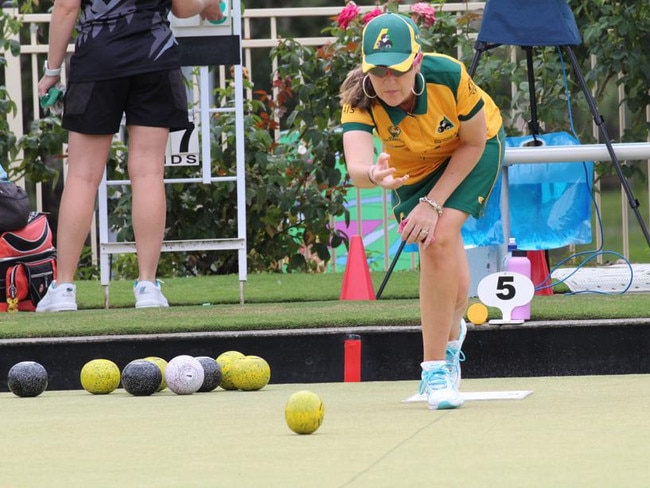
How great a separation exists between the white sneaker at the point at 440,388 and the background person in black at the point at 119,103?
6.61 feet

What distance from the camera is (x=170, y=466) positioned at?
108 inches

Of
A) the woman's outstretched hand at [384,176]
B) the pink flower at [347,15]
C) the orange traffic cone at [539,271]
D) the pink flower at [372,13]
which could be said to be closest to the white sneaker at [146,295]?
the orange traffic cone at [539,271]

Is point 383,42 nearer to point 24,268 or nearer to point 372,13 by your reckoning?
point 24,268

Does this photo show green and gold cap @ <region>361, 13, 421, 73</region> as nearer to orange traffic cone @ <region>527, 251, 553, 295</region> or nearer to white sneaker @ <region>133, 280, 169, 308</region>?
white sneaker @ <region>133, 280, 169, 308</region>

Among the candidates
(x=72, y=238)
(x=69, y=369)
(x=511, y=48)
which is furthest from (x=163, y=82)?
(x=511, y=48)

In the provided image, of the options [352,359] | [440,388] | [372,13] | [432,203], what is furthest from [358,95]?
[372,13]

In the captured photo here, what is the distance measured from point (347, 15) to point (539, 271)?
2312 millimetres

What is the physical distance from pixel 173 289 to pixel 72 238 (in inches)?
52.3

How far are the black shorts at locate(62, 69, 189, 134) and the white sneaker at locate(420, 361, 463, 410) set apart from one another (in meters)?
2.13

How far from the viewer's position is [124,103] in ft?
18.2

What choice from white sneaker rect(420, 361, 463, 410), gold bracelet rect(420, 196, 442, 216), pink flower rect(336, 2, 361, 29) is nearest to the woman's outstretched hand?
gold bracelet rect(420, 196, 442, 216)

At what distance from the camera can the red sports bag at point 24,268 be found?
6.09 metres

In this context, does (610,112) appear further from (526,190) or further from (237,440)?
(237,440)

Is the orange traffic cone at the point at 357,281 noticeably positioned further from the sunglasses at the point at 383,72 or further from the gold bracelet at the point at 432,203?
the sunglasses at the point at 383,72
